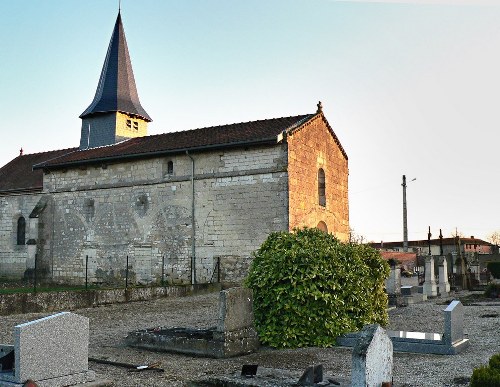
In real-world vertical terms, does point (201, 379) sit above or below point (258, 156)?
below

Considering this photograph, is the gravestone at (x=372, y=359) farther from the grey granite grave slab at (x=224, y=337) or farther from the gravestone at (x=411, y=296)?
the gravestone at (x=411, y=296)

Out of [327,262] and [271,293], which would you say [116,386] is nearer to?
[271,293]

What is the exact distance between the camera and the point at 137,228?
2392cm

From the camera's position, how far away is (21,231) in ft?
94.8

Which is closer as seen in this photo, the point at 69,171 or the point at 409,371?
the point at 409,371

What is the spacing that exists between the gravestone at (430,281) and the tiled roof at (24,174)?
65.3 feet

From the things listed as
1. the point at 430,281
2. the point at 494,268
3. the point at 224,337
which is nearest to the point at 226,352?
the point at 224,337

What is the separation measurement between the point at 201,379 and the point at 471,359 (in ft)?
14.3

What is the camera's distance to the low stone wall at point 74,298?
13945 millimetres

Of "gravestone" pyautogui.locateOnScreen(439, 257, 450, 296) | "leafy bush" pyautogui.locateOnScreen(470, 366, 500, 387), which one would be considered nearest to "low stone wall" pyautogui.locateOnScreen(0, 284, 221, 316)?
"gravestone" pyautogui.locateOnScreen(439, 257, 450, 296)

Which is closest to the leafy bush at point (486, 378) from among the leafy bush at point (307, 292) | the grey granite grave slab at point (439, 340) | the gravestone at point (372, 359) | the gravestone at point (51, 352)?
the gravestone at point (372, 359)

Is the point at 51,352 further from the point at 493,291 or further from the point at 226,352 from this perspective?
the point at 493,291

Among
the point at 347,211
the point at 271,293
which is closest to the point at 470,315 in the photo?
the point at 271,293

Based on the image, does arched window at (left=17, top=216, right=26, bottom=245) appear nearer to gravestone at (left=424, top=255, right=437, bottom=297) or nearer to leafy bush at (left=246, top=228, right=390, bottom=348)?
gravestone at (left=424, top=255, right=437, bottom=297)
